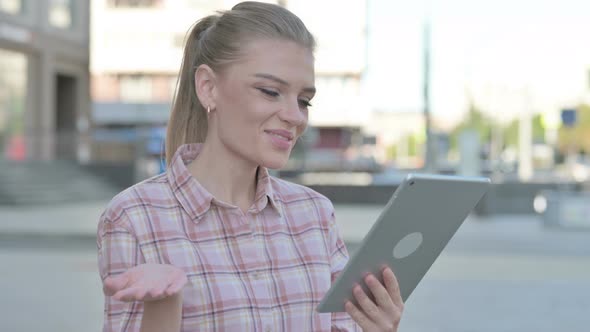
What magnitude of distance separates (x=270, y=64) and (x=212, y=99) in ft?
0.56

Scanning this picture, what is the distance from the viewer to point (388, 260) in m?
1.84

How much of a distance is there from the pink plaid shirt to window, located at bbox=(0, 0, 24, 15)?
33592 millimetres

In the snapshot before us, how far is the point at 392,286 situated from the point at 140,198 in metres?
0.56

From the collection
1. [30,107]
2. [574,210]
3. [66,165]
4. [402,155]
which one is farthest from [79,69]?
[402,155]

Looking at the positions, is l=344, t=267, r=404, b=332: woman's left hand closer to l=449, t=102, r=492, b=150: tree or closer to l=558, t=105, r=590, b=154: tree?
l=558, t=105, r=590, b=154: tree

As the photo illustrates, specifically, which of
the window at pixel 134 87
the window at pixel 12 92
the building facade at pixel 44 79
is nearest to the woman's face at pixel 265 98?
the building facade at pixel 44 79

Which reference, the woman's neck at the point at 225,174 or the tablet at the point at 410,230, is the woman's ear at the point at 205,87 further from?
the tablet at the point at 410,230

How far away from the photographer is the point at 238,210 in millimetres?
1998

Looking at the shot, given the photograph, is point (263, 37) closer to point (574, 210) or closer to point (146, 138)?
point (574, 210)

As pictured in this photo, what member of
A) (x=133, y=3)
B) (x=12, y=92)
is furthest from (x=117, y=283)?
(x=133, y=3)

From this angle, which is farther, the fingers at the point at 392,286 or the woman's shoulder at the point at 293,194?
the woman's shoulder at the point at 293,194

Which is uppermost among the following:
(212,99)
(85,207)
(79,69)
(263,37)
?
(79,69)

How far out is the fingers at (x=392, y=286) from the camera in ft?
6.06

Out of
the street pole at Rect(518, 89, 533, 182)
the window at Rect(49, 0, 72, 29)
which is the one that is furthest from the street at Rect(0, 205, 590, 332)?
the window at Rect(49, 0, 72, 29)
